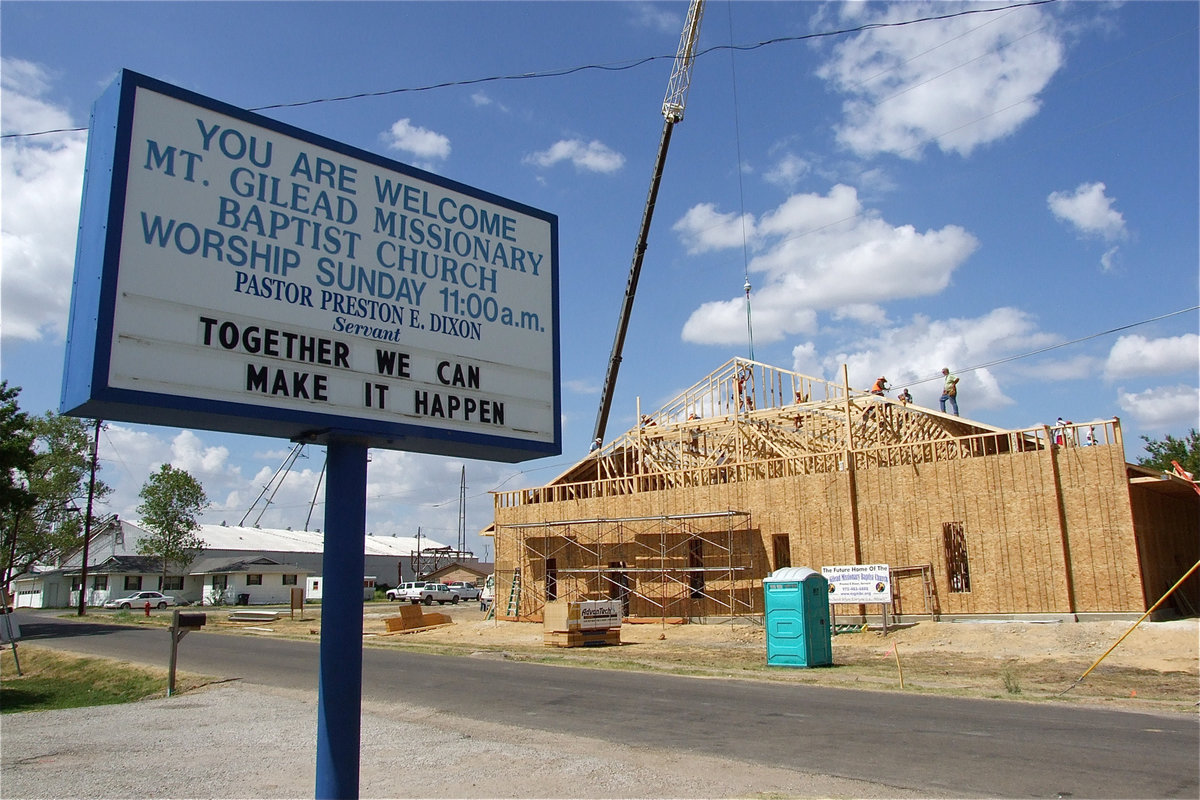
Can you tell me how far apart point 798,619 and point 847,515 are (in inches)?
366

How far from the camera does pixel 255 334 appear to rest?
4.73m

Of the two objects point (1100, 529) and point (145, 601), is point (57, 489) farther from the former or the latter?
point (1100, 529)

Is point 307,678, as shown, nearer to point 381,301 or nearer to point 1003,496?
point 381,301

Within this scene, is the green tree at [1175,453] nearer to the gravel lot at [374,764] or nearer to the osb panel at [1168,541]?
the osb panel at [1168,541]

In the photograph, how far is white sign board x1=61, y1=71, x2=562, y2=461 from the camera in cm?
439

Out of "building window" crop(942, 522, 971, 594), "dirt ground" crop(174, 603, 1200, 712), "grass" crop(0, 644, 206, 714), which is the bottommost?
"grass" crop(0, 644, 206, 714)

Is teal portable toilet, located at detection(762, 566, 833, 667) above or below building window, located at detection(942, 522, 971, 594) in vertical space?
below

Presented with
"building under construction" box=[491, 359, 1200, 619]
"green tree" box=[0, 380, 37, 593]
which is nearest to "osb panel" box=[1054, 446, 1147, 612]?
Result: "building under construction" box=[491, 359, 1200, 619]

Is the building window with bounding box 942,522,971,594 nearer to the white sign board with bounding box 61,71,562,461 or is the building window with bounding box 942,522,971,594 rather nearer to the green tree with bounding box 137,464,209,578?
the white sign board with bounding box 61,71,562,461

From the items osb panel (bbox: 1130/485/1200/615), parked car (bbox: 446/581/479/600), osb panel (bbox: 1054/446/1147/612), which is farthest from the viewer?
parked car (bbox: 446/581/479/600)

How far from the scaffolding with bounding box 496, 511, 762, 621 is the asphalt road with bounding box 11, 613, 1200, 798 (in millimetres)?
12002

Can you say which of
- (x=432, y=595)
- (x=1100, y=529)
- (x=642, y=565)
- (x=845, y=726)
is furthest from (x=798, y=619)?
(x=432, y=595)

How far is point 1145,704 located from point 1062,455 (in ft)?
39.0

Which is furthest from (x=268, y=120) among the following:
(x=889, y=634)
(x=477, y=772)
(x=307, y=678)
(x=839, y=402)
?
(x=839, y=402)
